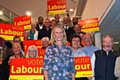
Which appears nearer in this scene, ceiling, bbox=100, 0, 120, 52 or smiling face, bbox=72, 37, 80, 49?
smiling face, bbox=72, 37, 80, 49

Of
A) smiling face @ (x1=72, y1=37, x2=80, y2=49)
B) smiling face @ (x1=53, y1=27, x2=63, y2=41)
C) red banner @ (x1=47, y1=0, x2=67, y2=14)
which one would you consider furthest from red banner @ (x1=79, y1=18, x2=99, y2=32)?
smiling face @ (x1=53, y1=27, x2=63, y2=41)

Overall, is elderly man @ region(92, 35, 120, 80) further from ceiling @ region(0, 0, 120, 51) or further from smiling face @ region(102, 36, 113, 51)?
ceiling @ region(0, 0, 120, 51)

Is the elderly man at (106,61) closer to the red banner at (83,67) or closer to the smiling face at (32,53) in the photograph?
the red banner at (83,67)

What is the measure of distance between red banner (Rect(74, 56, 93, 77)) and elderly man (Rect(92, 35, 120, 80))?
333mm

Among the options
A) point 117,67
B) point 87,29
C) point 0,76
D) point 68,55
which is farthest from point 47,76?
point 87,29

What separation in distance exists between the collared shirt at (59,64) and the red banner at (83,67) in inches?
40.1

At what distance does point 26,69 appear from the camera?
4.25 metres

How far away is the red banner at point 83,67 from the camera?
4.15 metres

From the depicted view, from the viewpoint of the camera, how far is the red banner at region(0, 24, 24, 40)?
242 inches

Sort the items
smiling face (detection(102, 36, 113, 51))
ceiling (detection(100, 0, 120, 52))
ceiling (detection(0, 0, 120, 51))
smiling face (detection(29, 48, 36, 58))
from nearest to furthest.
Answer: smiling face (detection(102, 36, 113, 51)), smiling face (detection(29, 48, 36, 58)), ceiling (detection(100, 0, 120, 52)), ceiling (detection(0, 0, 120, 51))

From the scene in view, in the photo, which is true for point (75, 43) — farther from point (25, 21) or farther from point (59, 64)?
point (25, 21)

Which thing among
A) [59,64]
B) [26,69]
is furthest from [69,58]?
[26,69]

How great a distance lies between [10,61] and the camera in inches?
172

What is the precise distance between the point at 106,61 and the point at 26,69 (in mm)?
1224
